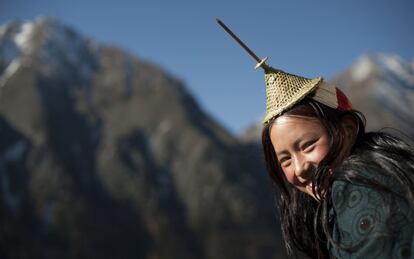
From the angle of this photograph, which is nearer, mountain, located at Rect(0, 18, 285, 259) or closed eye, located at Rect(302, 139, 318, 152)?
closed eye, located at Rect(302, 139, 318, 152)

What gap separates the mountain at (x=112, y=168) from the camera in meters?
61.6

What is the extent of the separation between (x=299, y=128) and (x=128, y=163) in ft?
256

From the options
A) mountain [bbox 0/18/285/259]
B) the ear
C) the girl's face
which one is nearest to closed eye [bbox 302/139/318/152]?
the girl's face

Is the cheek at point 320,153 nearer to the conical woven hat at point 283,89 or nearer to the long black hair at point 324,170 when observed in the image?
the long black hair at point 324,170

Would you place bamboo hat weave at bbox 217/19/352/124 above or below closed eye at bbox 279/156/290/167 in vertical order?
above

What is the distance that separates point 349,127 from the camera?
5.04 ft

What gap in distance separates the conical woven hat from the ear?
5.5 inches

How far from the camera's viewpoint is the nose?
1.48 metres

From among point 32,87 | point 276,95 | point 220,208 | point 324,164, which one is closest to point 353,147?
point 324,164

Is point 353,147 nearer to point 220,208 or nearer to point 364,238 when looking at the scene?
point 364,238

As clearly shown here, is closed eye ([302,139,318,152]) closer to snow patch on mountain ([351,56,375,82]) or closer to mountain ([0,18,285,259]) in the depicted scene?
mountain ([0,18,285,259])

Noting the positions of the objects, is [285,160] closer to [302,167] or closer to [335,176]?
[302,167]

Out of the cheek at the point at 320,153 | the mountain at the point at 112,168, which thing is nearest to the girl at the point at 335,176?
the cheek at the point at 320,153

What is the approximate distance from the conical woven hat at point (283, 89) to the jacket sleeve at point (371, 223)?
0.40 m
